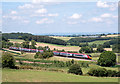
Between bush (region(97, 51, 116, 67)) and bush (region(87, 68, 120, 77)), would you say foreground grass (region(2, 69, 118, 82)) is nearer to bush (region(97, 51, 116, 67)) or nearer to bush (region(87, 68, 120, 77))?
bush (region(87, 68, 120, 77))

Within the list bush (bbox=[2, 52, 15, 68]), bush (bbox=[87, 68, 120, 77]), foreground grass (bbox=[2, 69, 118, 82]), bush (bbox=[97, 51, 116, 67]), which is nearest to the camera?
foreground grass (bbox=[2, 69, 118, 82])

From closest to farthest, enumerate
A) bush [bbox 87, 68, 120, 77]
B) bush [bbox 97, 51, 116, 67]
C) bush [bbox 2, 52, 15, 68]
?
bush [bbox 87, 68, 120, 77]
bush [bbox 2, 52, 15, 68]
bush [bbox 97, 51, 116, 67]

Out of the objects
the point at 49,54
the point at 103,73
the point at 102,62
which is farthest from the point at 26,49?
the point at 103,73

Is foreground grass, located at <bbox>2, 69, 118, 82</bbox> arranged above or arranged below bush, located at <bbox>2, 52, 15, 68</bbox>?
below

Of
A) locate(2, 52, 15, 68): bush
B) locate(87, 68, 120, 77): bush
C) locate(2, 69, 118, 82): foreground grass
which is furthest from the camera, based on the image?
locate(2, 52, 15, 68): bush

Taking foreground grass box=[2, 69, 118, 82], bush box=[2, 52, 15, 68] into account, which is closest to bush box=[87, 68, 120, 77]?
foreground grass box=[2, 69, 118, 82]

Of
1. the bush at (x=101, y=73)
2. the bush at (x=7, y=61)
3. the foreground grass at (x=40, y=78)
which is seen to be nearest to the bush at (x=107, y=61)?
the bush at (x=101, y=73)

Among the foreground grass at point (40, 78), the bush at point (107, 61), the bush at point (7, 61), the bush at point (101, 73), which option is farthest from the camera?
the bush at point (107, 61)

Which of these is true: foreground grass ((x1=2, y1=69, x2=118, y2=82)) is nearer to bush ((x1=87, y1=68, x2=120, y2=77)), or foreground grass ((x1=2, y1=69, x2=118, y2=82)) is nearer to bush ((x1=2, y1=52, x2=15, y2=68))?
bush ((x1=87, y1=68, x2=120, y2=77))

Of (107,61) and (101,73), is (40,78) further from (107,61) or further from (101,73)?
(107,61)

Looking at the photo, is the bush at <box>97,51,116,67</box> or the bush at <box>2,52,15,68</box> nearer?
the bush at <box>2,52,15,68</box>

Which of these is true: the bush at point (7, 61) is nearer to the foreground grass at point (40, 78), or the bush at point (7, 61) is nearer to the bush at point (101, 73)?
the foreground grass at point (40, 78)

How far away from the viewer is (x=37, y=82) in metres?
27.4

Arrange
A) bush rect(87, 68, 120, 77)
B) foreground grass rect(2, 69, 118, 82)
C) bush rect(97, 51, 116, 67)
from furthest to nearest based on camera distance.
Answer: bush rect(97, 51, 116, 67) → bush rect(87, 68, 120, 77) → foreground grass rect(2, 69, 118, 82)
